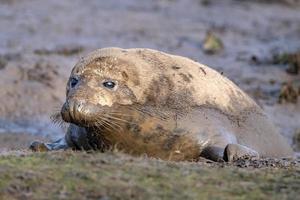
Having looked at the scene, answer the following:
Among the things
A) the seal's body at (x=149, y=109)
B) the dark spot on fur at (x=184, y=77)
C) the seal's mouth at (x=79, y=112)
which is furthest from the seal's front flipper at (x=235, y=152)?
the seal's mouth at (x=79, y=112)

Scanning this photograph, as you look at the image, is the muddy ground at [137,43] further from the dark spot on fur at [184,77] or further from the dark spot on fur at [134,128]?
the dark spot on fur at [134,128]

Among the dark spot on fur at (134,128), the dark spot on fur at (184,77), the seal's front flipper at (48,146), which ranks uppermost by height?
the dark spot on fur at (184,77)

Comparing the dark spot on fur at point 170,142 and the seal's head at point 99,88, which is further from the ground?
the seal's head at point 99,88

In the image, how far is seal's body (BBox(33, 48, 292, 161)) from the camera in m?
7.70

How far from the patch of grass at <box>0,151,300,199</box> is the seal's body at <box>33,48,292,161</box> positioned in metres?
1.01

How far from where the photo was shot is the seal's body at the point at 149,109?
303 inches

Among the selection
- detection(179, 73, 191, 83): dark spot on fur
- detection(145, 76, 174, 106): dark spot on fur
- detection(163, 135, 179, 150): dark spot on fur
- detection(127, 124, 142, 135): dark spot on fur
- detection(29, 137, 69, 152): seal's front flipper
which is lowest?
detection(29, 137, 69, 152): seal's front flipper

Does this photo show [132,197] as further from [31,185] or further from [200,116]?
[200,116]

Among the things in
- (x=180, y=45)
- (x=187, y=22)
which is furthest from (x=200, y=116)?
(x=187, y=22)

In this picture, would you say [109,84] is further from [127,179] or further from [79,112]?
[127,179]

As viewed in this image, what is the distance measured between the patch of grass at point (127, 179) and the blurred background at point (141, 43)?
12.7ft

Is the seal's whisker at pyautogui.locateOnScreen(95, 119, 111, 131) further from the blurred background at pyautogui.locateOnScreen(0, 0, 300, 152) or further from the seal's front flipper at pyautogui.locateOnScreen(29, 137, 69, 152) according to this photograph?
the blurred background at pyautogui.locateOnScreen(0, 0, 300, 152)

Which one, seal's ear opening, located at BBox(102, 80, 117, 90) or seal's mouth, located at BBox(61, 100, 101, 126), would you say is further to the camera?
seal's ear opening, located at BBox(102, 80, 117, 90)

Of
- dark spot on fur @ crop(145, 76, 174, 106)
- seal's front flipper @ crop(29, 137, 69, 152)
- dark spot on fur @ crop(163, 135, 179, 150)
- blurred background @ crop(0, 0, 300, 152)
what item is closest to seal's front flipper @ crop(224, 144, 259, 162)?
dark spot on fur @ crop(163, 135, 179, 150)
